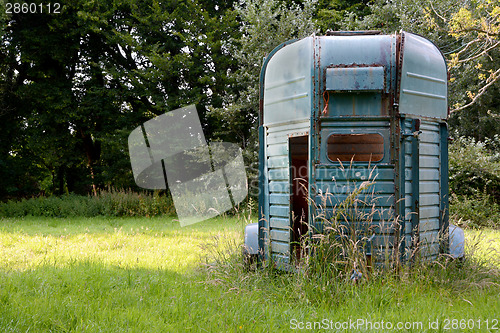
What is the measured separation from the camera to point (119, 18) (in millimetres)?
19984

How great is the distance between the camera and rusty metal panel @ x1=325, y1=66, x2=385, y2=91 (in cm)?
486

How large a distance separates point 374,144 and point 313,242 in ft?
5.57

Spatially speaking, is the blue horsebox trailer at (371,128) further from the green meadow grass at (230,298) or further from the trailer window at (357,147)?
the green meadow grass at (230,298)

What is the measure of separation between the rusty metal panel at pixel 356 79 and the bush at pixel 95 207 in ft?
39.3

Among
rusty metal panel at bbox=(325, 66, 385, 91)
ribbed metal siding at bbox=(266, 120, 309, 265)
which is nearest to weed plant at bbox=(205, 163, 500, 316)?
ribbed metal siding at bbox=(266, 120, 309, 265)

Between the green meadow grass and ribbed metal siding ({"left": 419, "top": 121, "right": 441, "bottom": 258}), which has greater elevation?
ribbed metal siding ({"left": 419, "top": 121, "right": 441, "bottom": 258})

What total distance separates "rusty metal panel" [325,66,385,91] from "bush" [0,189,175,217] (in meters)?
12.0

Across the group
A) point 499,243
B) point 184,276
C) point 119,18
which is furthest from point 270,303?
point 119,18

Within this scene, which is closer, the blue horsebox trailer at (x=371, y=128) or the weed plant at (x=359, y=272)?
the weed plant at (x=359, y=272)

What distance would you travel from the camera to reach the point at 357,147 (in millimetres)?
5637

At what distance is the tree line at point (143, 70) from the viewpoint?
16.4 m

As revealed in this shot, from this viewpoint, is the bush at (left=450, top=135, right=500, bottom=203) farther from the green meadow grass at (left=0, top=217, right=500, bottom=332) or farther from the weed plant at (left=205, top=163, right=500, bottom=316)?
the weed plant at (left=205, top=163, right=500, bottom=316)

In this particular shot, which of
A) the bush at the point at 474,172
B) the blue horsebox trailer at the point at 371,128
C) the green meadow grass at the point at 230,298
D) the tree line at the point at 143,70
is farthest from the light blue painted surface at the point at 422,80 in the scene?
the tree line at the point at 143,70

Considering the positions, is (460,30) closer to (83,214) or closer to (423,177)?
(423,177)
